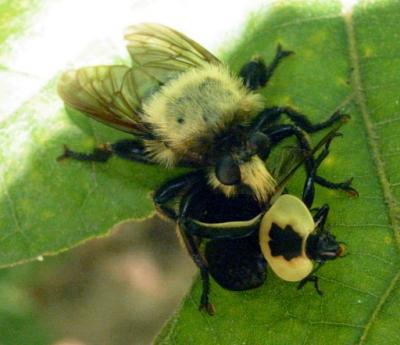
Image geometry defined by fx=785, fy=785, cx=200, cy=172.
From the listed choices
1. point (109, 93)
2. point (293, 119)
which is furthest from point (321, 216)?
point (109, 93)

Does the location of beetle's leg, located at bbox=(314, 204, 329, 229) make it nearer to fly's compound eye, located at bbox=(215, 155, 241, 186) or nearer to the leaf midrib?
the leaf midrib

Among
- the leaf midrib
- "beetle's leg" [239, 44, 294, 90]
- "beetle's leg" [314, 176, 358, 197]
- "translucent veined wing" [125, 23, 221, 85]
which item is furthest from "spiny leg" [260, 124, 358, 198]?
"translucent veined wing" [125, 23, 221, 85]

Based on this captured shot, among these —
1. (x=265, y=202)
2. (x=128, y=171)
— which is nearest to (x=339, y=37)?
(x=265, y=202)

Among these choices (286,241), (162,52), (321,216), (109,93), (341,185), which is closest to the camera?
(286,241)

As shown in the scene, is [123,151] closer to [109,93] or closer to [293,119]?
[109,93]

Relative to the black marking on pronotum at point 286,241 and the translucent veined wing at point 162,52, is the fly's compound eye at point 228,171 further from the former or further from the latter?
the translucent veined wing at point 162,52

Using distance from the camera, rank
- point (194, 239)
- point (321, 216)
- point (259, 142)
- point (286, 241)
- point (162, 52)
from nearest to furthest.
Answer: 1. point (286, 241)
2. point (321, 216)
3. point (259, 142)
4. point (194, 239)
5. point (162, 52)

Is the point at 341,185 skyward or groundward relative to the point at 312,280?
Result: skyward
